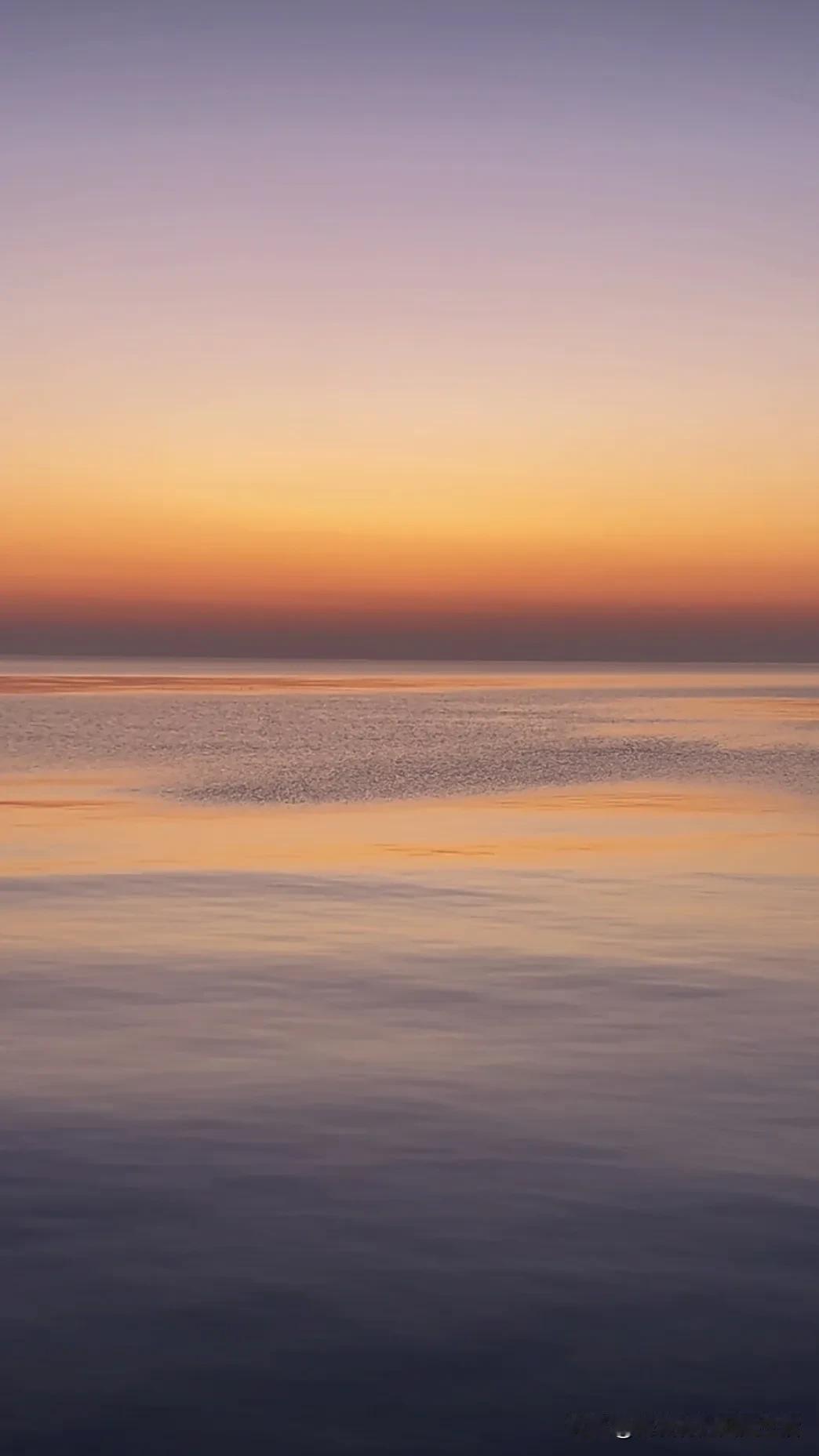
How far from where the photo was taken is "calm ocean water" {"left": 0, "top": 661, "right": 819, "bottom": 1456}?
6.50m

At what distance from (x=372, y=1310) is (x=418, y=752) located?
47.1 metres

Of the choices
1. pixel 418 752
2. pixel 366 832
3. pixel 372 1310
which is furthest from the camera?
pixel 418 752

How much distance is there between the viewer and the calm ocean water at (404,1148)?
650 cm

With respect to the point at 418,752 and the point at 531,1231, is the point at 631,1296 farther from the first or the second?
the point at 418,752

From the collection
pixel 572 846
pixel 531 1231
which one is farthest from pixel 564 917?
pixel 531 1231

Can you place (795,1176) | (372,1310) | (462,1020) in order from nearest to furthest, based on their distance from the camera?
1. (372,1310)
2. (795,1176)
3. (462,1020)

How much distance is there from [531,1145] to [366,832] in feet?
64.9

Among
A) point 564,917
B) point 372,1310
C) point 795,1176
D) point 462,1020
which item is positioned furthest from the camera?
point 564,917

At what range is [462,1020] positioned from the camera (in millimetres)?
13688

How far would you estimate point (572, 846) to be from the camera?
27250 millimetres

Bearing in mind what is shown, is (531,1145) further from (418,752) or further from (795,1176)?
(418,752)

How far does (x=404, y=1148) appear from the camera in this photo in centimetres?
984

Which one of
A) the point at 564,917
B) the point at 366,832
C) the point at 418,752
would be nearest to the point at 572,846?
the point at 366,832

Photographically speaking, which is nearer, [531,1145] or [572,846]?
[531,1145]
